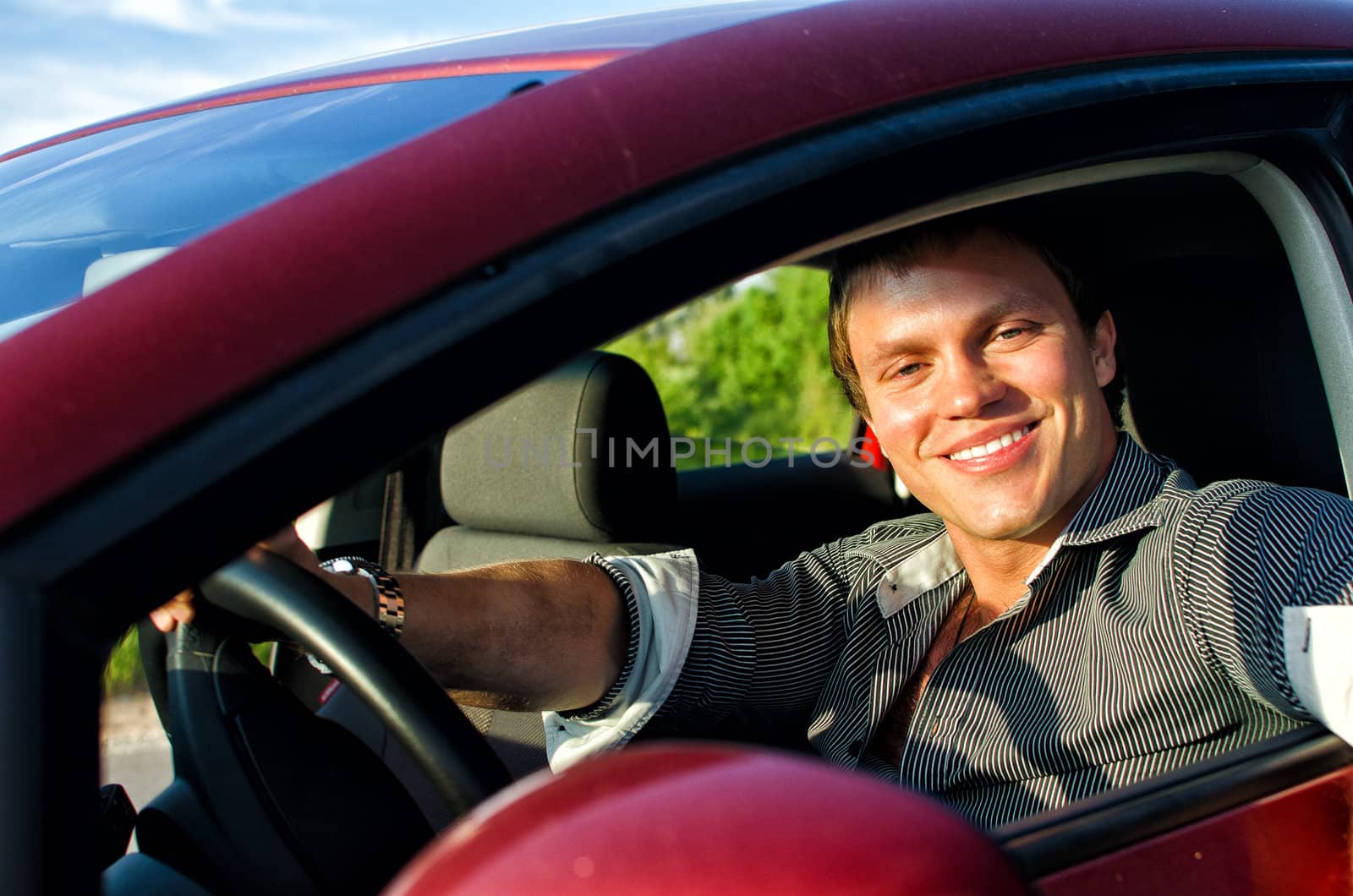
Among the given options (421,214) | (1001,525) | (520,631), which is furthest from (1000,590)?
(421,214)

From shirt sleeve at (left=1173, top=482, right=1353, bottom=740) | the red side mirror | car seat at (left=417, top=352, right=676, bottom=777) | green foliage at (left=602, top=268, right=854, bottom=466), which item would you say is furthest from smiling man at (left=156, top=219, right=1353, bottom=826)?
green foliage at (left=602, top=268, right=854, bottom=466)

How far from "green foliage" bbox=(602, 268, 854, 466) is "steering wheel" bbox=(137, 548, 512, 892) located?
1646mm

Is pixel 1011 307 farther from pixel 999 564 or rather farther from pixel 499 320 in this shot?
pixel 499 320

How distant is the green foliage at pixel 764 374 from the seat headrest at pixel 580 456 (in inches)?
25.2

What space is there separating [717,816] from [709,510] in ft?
7.57

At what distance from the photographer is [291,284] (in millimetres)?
703

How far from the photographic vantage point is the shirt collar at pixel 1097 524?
1538 mm

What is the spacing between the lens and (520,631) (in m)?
1.71

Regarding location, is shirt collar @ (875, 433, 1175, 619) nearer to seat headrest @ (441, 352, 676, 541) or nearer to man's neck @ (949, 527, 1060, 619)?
man's neck @ (949, 527, 1060, 619)

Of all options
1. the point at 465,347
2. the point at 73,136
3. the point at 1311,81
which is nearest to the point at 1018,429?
the point at 1311,81

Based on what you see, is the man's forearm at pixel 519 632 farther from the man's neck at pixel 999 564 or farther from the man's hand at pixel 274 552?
the man's neck at pixel 999 564

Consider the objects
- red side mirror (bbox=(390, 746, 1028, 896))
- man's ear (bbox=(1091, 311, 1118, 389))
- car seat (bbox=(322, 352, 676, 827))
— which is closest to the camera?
red side mirror (bbox=(390, 746, 1028, 896))

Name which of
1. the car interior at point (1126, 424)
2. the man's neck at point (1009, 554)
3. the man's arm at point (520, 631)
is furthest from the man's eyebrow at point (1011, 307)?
the man's arm at point (520, 631)

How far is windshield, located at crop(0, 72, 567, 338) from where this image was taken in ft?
3.40
